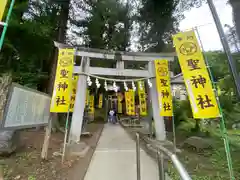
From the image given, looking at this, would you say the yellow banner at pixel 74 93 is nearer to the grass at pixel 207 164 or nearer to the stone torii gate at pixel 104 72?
the stone torii gate at pixel 104 72

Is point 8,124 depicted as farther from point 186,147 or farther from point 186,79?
point 186,147

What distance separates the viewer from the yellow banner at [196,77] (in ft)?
11.2

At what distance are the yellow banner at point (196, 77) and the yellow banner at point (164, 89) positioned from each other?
2545 millimetres

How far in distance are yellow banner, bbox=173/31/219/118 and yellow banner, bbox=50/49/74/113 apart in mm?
3438

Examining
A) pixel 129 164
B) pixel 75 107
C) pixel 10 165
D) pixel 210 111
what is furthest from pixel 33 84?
pixel 210 111

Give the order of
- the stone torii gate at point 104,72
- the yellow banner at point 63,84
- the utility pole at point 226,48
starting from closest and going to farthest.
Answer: the utility pole at point 226,48 < the yellow banner at point 63,84 < the stone torii gate at point 104,72

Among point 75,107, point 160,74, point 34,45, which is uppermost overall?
point 34,45

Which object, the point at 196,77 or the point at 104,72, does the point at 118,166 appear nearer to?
the point at 196,77

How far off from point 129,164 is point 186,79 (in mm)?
2911

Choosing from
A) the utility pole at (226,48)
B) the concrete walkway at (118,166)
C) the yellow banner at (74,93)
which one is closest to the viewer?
the utility pole at (226,48)

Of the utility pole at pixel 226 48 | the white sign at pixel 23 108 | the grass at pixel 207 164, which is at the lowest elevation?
the grass at pixel 207 164

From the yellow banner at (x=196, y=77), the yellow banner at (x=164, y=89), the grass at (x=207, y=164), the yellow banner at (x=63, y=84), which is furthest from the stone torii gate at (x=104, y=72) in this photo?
the yellow banner at (x=196, y=77)

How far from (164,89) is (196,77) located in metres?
2.86

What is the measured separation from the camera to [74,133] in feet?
22.1
